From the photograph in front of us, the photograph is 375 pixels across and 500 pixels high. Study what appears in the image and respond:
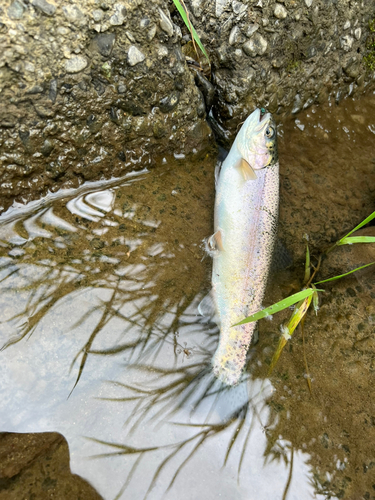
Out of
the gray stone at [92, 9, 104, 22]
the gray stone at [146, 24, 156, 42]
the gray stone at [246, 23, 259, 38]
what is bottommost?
the gray stone at [246, 23, 259, 38]

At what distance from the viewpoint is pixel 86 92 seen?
2523mm

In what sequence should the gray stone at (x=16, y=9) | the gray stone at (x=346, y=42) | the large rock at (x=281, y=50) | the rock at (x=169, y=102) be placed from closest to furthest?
the gray stone at (x=16, y=9), the rock at (x=169, y=102), the large rock at (x=281, y=50), the gray stone at (x=346, y=42)

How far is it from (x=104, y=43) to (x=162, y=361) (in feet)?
7.24

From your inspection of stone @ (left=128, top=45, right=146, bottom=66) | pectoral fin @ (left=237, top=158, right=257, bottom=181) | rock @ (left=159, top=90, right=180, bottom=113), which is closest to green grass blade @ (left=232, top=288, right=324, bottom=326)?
pectoral fin @ (left=237, top=158, right=257, bottom=181)

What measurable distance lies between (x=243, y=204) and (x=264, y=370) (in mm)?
1256

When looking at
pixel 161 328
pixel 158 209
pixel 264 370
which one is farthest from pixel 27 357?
pixel 264 370

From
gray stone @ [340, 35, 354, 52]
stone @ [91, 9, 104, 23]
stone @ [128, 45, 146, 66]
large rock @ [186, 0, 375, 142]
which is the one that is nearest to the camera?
stone @ [91, 9, 104, 23]

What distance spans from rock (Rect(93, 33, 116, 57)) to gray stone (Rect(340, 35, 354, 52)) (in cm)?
237

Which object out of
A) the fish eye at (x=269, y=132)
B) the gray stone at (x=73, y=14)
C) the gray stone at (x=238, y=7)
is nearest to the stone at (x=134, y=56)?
the gray stone at (x=73, y=14)

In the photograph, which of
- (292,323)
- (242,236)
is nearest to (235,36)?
(242,236)

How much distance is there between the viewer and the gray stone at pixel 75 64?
7.85 feet

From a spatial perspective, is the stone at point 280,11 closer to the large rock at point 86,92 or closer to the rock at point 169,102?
the large rock at point 86,92

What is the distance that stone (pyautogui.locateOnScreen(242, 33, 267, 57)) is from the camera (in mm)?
3072

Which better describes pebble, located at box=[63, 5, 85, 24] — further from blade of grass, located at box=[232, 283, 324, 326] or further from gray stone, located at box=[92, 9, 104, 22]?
blade of grass, located at box=[232, 283, 324, 326]
